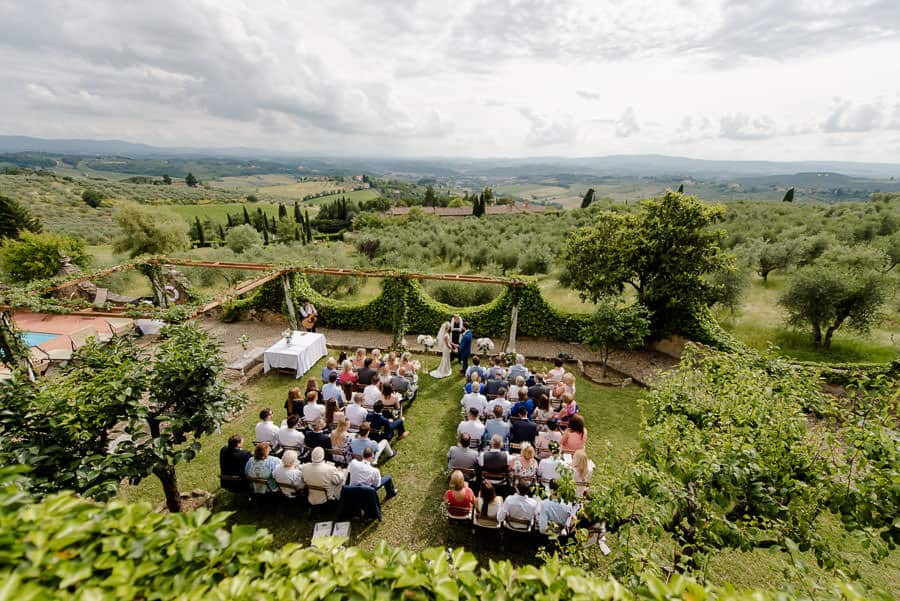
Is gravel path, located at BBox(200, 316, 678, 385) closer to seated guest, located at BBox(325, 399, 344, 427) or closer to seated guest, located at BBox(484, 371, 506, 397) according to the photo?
seated guest, located at BBox(484, 371, 506, 397)

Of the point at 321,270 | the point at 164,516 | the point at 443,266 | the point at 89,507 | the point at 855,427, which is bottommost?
the point at 443,266

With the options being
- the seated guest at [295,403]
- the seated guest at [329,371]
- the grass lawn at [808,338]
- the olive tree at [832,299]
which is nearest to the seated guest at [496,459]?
the seated guest at [295,403]

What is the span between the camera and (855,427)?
12.0 feet

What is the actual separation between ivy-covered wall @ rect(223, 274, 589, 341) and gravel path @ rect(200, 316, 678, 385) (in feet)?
1.13

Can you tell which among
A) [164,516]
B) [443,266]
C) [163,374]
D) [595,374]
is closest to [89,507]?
[164,516]

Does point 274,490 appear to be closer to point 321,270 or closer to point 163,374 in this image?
point 163,374

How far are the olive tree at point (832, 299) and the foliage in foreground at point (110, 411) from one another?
58.0 ft

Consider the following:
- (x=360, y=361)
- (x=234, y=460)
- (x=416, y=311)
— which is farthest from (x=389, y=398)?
(x=416, y=311)

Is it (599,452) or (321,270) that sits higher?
(321,270)

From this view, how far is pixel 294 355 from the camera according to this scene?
11.3 meters

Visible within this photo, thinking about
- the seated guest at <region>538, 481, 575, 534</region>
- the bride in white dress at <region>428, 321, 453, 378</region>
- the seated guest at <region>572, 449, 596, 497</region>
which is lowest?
the bride in white dress at <region>428, 321, 453, 378</region>

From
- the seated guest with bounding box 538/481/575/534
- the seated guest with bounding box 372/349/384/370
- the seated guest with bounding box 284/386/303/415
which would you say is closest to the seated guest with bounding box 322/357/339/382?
the seated guest with bounding box 372/349/384/370

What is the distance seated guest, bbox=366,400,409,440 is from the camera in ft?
26.8

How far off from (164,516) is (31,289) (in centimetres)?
1386
